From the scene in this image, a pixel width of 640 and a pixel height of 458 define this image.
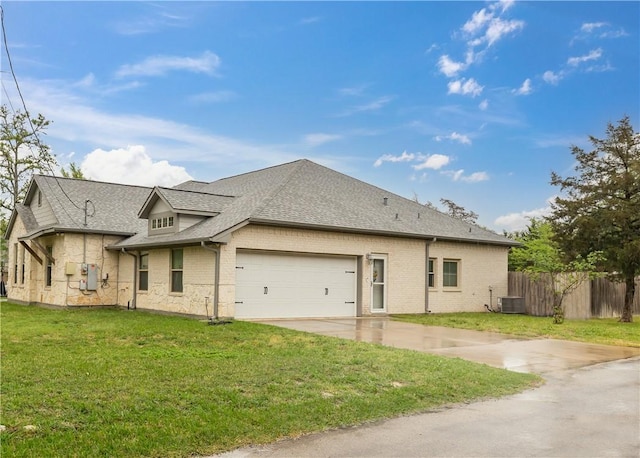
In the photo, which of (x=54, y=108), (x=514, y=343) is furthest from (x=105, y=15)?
(x=514, y=343)

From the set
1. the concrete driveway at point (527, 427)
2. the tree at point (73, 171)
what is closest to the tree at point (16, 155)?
the tree at point (73, 171)

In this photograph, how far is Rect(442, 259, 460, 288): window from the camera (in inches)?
927

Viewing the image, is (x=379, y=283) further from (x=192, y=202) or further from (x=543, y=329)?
(x=192, y=202)

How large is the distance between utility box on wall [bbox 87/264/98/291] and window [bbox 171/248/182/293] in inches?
175

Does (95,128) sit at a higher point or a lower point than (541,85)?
lower

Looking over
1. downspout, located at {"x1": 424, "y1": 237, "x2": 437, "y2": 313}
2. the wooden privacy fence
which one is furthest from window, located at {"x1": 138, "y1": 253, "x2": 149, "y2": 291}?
the wooden privacy fence

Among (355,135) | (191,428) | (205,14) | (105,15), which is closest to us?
(191,428)

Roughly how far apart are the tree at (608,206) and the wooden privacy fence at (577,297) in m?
1.31

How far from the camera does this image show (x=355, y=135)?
1071 inches

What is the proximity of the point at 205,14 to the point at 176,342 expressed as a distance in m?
8.12

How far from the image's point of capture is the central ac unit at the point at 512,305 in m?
23.9

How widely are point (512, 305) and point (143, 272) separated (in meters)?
14.4

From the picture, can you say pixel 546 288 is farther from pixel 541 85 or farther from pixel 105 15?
pixel 105 15

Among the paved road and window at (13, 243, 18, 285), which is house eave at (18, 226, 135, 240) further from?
the paved road
